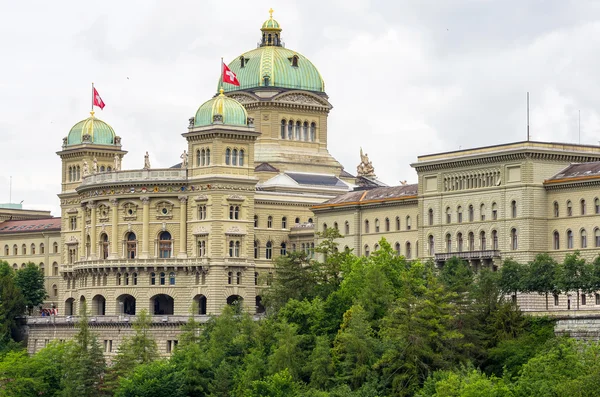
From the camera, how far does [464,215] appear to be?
185750mm

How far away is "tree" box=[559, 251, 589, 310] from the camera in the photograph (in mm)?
161375

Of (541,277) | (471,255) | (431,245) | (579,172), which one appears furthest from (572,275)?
(431,245)

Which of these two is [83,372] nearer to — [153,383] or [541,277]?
[153,383]

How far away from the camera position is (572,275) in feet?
534

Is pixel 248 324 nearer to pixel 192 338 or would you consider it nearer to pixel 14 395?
pixel 192 338

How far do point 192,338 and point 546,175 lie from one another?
37.6m

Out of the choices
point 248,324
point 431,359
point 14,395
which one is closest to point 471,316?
point 431,359

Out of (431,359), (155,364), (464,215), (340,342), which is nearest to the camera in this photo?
(431,359)

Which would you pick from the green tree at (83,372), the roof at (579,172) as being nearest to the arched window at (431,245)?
the roof at (579,172)

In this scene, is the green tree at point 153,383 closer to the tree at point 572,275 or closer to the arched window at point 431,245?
the arched window at point 431,245

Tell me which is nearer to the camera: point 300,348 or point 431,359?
point 431,359

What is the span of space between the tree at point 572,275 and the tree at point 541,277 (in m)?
1.15

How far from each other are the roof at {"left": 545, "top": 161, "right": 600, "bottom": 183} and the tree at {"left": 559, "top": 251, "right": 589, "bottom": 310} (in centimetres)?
1178

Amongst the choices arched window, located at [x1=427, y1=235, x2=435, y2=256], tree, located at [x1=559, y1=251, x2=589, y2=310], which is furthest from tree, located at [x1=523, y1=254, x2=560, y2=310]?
arched window, located at [x1=427, y1=235, x2=435, y2=256]
